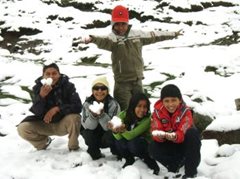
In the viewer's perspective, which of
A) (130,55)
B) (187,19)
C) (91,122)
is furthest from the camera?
(187,19)

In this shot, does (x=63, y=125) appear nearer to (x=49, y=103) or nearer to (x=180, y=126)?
(x=49, y=103)

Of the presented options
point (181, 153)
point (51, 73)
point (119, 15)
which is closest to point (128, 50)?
point (119, 15)

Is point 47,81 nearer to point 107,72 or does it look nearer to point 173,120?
point 173,120

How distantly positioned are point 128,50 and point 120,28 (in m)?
0.34

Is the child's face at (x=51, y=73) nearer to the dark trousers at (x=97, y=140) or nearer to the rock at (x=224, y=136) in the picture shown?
the dark trousers at (x=97, y=140)

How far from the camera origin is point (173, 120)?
394 centimetres

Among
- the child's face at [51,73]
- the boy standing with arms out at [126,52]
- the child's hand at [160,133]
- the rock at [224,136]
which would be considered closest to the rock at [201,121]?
the rock at [224,136]

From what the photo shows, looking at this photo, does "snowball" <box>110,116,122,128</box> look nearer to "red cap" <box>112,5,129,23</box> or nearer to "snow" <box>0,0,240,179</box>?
"snow" <box>0,0,240,179</box>

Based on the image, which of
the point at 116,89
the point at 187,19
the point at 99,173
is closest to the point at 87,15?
the point at 187,19

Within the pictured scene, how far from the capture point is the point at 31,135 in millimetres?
4977

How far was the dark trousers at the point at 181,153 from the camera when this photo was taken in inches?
150

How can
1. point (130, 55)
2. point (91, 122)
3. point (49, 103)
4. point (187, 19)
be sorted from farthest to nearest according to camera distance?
1. point (187, 19)
2. point (130, 55)
3. point (49, 103)
4. point (91, 122)

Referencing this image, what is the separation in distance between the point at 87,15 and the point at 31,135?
13.6 metres

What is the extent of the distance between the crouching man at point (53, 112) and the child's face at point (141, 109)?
99 centimetres
